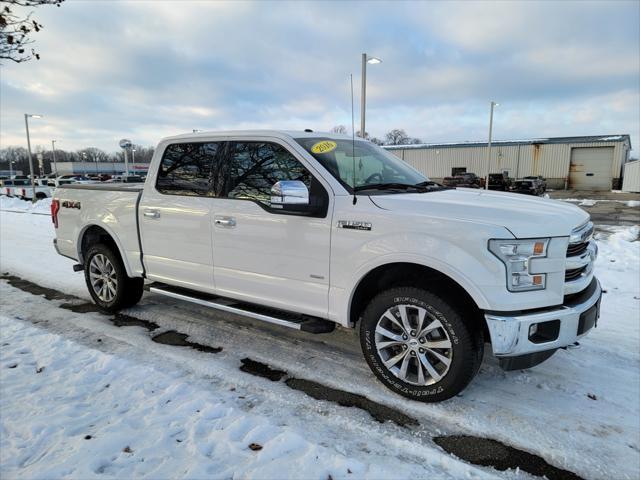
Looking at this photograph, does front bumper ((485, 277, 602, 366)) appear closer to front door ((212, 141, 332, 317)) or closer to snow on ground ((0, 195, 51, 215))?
front door ((212, 141, 332, 317))

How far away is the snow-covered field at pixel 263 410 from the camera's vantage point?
254cm

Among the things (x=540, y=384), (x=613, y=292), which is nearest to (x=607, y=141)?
(x=613, y=292)

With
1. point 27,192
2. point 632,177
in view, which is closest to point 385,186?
point 27,192

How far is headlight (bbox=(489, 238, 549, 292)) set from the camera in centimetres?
285

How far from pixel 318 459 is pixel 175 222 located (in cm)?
283

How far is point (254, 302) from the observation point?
13.3 ft

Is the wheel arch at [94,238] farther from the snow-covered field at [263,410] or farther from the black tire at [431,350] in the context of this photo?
the black tire at [431,350]

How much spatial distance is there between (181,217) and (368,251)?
2.12 metres

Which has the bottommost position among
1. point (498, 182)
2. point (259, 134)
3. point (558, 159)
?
point (498, 182)

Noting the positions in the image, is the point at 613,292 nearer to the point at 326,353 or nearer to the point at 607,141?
the point at 326,353

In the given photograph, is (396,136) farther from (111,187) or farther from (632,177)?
(111,187)

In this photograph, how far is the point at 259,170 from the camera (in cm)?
403

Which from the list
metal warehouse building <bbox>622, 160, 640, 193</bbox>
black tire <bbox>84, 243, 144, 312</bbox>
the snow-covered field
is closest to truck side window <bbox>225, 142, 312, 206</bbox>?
the snow-covered field

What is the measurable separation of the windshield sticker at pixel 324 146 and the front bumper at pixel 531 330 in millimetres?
1947
